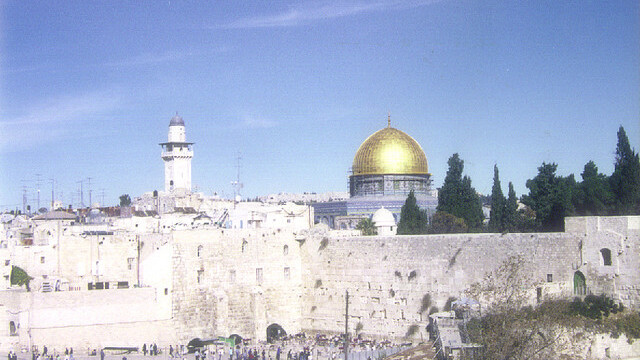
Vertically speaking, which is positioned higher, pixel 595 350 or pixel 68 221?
pixel 68 221

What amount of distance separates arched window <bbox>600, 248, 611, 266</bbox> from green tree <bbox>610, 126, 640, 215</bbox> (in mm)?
5017

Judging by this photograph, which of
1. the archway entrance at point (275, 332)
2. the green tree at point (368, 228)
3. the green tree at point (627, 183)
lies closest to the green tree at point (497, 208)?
the green tree at point (627, 183)

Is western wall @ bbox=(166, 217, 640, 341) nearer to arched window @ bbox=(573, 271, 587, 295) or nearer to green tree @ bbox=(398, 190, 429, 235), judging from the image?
arched window @ bbox=(573, 271, 587, 295)

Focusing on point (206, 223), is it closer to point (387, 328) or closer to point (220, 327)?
point (220, 327)

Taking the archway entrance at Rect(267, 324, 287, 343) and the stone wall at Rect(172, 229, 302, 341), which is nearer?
the stone wall at Rect(172, 229, 302, 341)

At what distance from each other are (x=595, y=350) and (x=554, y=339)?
5.00 ft

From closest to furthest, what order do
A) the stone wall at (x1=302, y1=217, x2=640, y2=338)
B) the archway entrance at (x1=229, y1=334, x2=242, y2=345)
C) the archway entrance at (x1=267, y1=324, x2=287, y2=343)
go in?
1. the stone wall at (x1=302, y1=217, x2=640, y2=338)
2. the archway entrance at (x1=229, y1=334, x2=242, y2=345)
3. the archway entrance at (x1=267, y1=324, x2=287, y2=343)

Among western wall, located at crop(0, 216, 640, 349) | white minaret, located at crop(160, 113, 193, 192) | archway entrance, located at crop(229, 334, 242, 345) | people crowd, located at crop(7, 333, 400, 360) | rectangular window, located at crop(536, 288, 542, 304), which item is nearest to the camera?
rectangular window, located at crop(536, 288, 542, 304)

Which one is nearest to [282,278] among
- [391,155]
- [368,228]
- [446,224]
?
[368,228]

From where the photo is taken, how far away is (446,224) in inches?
1581

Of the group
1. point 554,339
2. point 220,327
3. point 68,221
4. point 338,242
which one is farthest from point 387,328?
point 68,221

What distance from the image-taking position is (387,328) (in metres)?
32.8

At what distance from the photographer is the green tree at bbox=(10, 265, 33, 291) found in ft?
117

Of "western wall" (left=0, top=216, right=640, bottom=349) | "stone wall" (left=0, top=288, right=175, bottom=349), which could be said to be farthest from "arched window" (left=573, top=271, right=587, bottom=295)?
"stone wall" (left=0, top=288, right=175, bottom=349)
